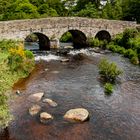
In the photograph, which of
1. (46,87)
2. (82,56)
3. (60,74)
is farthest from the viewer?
(82,56)

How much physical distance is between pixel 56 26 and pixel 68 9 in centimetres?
3793

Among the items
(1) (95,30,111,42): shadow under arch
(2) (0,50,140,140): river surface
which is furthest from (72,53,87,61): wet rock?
(1) (95,30,111,42): shadow under arch

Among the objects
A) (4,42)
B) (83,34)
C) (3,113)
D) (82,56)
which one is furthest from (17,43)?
(3,113)

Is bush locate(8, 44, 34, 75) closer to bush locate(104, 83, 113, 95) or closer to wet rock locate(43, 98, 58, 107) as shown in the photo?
wet rock locate(43, 98, 58, 107)

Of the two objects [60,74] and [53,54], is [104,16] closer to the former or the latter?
[53,54]

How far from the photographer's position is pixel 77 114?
2767cm

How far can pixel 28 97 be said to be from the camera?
3212 centimetres

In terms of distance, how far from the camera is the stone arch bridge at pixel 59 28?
4992cm

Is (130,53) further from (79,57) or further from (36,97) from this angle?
(36,97)

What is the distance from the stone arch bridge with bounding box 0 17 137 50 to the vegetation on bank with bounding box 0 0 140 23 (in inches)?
410

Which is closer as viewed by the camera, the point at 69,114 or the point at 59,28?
the point at 69,114

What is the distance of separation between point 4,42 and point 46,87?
13.9m

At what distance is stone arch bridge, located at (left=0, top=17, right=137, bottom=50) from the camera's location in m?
49.9

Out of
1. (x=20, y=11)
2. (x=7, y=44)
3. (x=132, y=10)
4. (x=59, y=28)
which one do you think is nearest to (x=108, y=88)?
(x=7, y=44)
